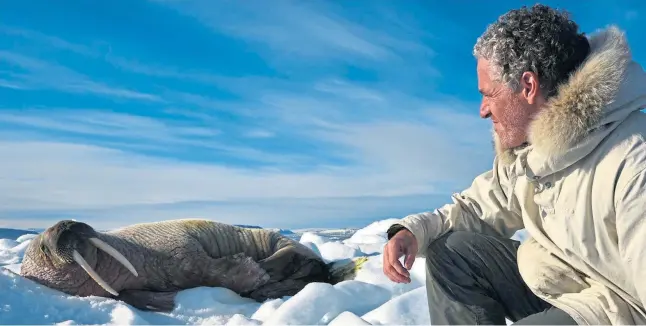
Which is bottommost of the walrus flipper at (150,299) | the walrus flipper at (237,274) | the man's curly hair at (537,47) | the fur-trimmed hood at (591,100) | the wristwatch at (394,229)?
the walrus flipper at (150,299)

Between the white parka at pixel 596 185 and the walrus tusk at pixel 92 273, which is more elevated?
the white parka at pixel 596 185

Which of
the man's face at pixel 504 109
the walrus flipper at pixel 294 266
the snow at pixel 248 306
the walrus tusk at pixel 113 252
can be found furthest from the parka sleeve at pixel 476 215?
the walrus tusk at pixel 113 252

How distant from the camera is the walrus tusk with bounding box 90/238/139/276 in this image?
18.1ft

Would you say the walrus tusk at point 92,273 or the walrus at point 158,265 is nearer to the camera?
the walrus tusk at point 92,273

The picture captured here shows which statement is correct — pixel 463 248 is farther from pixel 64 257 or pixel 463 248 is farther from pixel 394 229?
pixel 64 257

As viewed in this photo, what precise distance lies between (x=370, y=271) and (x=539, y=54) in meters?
3.29

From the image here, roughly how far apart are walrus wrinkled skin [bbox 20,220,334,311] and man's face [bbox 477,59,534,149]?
3405 millimetres

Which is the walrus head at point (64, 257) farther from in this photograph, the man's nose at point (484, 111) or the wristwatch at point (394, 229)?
the man's nose at point (484, 111)

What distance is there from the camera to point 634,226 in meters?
2.05

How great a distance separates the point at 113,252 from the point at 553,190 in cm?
424

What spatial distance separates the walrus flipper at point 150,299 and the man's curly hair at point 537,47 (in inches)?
142

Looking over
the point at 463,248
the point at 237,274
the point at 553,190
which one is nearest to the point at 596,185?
the point at 553,190

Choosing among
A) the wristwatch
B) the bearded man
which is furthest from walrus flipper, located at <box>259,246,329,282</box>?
the bearded man

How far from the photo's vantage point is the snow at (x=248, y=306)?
12.4ft
